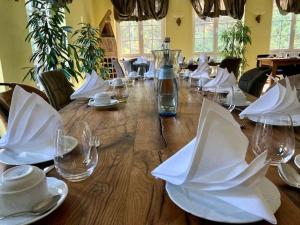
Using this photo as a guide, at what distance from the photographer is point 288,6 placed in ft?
22.5

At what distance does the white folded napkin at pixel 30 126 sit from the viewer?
0.88 m

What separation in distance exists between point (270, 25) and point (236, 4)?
3.76 feet

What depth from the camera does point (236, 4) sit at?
6859 millimetres

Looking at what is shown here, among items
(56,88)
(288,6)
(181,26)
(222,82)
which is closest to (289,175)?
(222,82)

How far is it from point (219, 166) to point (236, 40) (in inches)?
271

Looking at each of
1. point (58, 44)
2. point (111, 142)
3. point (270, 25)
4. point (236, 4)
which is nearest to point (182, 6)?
point (236, 4)

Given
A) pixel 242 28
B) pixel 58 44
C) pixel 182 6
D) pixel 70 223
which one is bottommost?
pixel 70 223

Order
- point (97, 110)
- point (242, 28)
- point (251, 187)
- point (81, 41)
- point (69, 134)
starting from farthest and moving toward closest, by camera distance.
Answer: point (242, 28) < point (81, 41) < point (97, 110) < point (69, 134) < point (251, 187)

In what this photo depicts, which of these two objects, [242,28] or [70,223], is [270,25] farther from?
[70,223]

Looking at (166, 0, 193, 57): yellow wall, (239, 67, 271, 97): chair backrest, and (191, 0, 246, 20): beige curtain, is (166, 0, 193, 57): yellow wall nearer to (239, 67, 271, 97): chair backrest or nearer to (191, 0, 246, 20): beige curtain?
(191, 0, 246, 20): beige curtain

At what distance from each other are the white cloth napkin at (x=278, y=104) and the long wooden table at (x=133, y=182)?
0.08 metres

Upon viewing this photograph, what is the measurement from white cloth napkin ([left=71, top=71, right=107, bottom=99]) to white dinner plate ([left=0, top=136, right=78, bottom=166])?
3.11 ft

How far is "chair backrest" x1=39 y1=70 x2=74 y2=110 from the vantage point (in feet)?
6.57

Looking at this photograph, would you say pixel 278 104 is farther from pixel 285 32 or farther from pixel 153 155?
pixel 285 32
